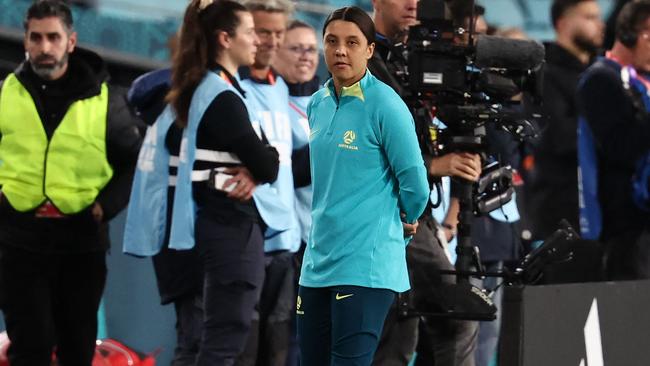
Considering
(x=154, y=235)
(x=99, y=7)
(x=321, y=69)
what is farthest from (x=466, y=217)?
(x=99, y=7)

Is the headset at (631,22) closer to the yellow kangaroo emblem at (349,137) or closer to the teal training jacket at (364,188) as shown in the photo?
the teal training jacket at (364,188)

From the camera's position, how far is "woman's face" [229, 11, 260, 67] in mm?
5969

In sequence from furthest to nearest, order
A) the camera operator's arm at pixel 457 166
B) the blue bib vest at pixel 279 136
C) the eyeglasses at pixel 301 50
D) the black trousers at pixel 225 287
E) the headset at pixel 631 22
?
the eyeglasses at pixel 301 50, the headset at pixel 631 22, the blue bib vest at pixel 279 136, the black trousers at pixel 225 287, the camera operator's arm at pixel 457 166

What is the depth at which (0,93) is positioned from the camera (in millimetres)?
6461

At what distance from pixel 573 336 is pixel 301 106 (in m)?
2.15

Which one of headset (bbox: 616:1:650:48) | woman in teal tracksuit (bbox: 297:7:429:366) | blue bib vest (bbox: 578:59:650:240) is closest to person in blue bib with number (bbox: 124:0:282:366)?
woman in teal tracksuit (bbox: 297:7:429:366)

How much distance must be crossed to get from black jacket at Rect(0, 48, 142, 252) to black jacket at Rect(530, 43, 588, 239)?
269 cm

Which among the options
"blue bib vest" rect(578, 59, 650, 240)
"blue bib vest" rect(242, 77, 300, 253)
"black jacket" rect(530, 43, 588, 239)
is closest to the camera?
"blue bib vest" rect(242, 77, 300, 253)

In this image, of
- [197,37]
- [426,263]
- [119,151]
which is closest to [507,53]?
[426,263]

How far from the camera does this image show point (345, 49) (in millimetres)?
4633

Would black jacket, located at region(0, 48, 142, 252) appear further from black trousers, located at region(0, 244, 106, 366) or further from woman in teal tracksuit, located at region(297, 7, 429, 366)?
woman in teal tracksuit, located at region(297, 7, 429, 366)

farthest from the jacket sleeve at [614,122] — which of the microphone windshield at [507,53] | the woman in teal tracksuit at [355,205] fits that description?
the woman in teal tracksuit at [355,205]

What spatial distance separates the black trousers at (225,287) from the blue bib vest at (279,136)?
394 mm

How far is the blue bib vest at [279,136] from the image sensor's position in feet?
20.8
